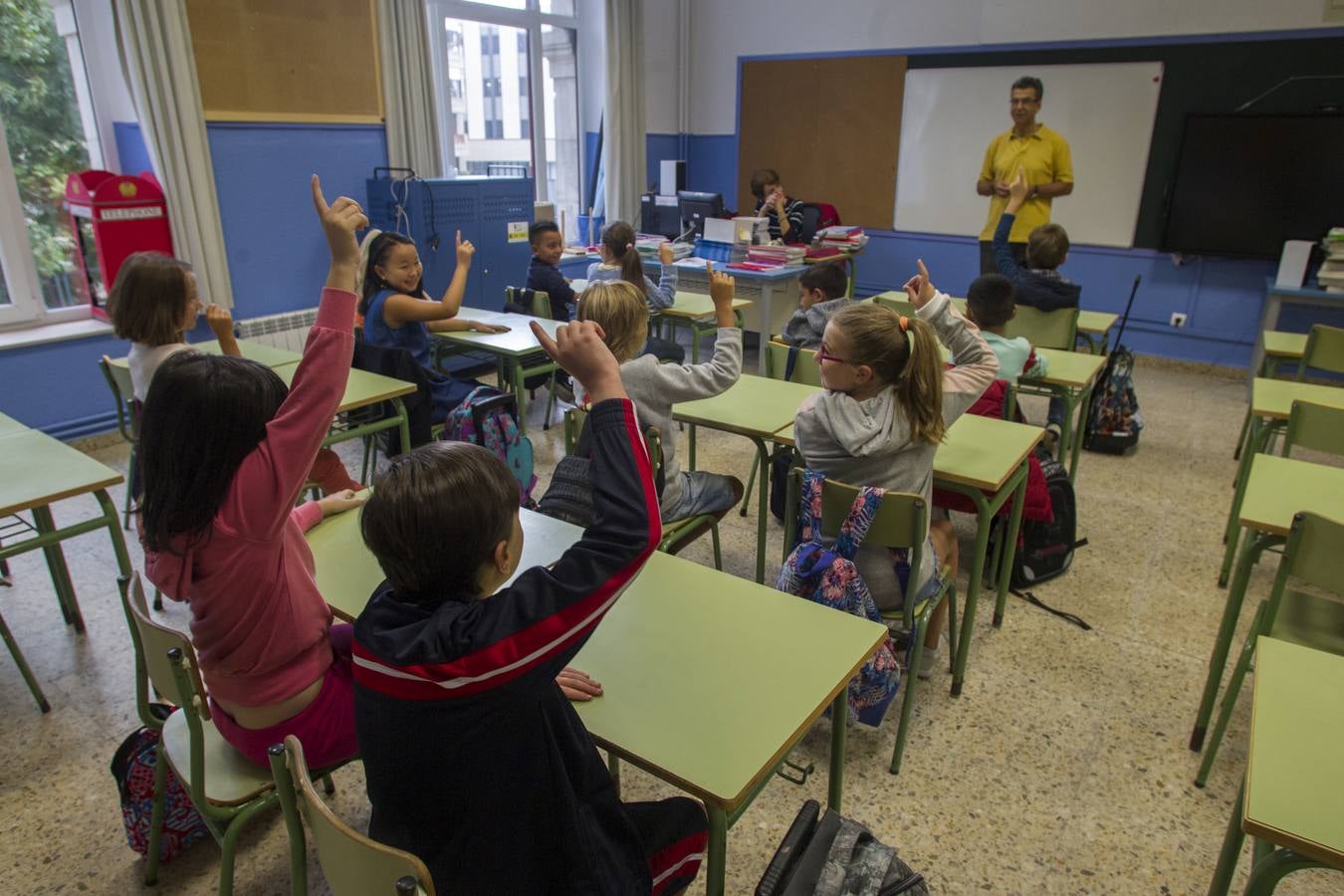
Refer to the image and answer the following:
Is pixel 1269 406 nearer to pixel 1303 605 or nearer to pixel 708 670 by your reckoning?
pixel 1303 605

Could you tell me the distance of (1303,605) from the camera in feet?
6.73

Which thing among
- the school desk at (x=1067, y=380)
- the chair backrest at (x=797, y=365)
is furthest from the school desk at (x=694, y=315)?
the school desk at (x=1067, y=380)

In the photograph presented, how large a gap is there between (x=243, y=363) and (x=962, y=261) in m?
6.37

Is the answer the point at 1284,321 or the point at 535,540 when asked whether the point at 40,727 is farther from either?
the point at 1284,321

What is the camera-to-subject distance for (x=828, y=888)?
1.25 metres

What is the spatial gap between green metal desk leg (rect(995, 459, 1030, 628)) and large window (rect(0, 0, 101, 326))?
15.5ft

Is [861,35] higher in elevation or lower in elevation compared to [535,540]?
higher

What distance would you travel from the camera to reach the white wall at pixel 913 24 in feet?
17.8

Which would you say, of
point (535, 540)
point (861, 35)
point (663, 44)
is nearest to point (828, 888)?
point (535, 540)

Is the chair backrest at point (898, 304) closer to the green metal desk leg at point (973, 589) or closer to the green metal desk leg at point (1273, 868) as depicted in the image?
the green metal desk leg at point (973, 589)

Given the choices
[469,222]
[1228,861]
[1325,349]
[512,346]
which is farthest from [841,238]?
[1228,861]

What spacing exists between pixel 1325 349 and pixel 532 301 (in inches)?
151

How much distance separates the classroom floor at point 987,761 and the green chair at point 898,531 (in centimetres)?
22

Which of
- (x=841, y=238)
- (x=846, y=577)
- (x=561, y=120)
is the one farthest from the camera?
(x=561, y=120)
